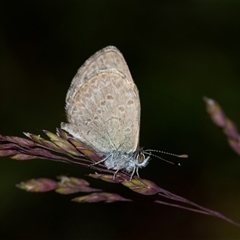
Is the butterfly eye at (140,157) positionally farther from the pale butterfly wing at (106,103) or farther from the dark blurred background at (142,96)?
the dark blurred background at (142,96)

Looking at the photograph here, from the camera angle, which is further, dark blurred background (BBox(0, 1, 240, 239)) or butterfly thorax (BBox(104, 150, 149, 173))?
dark blurred background (BBox(0, 1, 240, 239))

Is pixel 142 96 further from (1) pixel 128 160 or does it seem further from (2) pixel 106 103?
(1) pixel 128 160

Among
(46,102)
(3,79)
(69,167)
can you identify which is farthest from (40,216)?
(3,79)

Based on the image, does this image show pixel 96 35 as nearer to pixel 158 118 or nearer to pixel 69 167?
pixel 158 118

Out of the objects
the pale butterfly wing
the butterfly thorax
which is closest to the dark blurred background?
the pale butterfly wing

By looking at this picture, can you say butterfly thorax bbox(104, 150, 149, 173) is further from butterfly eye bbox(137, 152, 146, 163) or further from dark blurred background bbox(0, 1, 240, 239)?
dark blurred background bbox(0, 1, 240, 239)
